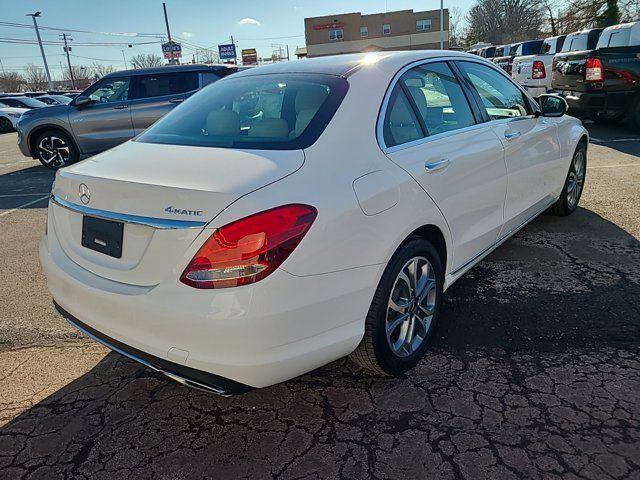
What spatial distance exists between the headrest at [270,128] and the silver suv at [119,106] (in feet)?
22.7

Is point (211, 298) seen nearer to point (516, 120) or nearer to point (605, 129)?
point (516, 120)

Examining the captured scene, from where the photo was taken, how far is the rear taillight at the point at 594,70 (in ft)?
30.5

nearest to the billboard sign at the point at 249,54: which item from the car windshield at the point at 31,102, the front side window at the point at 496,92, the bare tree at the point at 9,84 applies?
the bare tree at the point at 9,84

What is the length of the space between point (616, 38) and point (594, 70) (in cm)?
197

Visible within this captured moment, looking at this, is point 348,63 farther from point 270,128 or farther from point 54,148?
point 54,148

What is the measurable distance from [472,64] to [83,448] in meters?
3.41

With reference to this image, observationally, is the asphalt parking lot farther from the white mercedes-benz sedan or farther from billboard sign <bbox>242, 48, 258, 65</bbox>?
billboard sign <bbox>242, 48, 258, 65</bbox>

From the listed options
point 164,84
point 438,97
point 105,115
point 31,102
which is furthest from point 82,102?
point 31,102

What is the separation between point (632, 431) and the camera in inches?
85.4

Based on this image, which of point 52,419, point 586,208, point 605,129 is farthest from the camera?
point 605,129

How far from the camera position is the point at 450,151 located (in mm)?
2838

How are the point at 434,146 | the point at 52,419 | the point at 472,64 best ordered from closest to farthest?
the point at 52,419
the point at 434,146
the point at 472,64

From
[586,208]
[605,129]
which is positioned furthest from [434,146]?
[605,129]

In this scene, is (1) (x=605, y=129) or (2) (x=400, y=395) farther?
(1) (x=605, y=129)
